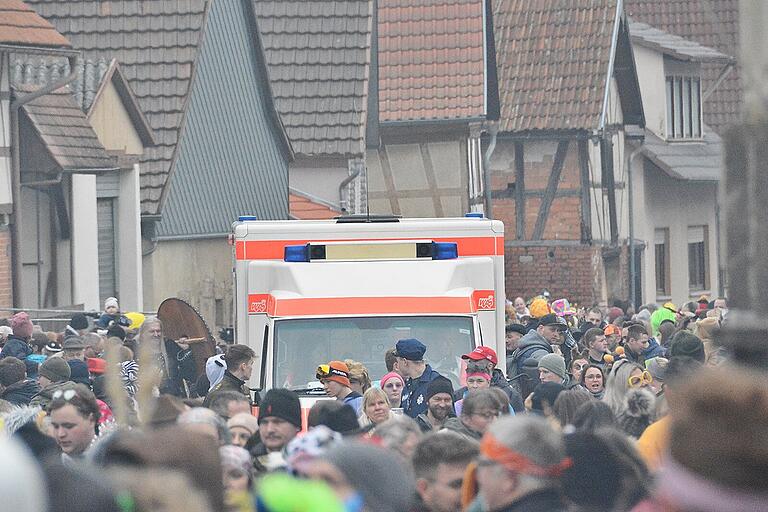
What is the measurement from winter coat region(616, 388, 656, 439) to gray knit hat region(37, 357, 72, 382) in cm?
472

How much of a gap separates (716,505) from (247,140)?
86.1 feet

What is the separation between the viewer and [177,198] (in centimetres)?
2623

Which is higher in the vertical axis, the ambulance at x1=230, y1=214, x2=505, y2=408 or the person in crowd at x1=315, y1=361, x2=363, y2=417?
the ambulance at x1=230, y1=214, x2=505, y2=408

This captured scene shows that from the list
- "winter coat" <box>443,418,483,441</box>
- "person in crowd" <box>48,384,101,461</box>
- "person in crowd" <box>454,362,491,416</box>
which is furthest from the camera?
"person in crowd" <box>454,362,491,416</box>

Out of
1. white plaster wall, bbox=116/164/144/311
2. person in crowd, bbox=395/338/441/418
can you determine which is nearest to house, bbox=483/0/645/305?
white plaster wall, bbox=116/164/144/311

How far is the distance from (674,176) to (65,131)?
18283 millimetres

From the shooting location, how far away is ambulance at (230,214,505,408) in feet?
42.3

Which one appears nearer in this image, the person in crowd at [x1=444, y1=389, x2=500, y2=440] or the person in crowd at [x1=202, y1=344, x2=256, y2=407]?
the person in crowd at [x1=444, y1=389, x2=500, y2=440]

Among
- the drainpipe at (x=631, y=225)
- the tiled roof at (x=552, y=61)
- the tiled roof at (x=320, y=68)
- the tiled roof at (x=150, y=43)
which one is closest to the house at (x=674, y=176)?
the drainpipe at (x=631, y=225)

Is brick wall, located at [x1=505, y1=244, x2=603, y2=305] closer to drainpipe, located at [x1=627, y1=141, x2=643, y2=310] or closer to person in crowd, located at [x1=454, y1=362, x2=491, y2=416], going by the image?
drainpipe, located at [x1=627, y1=141, x2=643, y2=310]

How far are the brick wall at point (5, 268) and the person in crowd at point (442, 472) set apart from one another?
15582mm

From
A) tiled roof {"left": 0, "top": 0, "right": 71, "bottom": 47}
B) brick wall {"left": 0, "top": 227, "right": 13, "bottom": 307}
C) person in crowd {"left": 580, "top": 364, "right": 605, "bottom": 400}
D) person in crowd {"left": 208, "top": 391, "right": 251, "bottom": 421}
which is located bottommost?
person in crowd {"left": 580, "top": 364, "right": 605, "bottom": 400}

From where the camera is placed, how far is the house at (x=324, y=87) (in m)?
30.7

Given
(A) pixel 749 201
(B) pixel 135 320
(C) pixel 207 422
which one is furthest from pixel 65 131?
(A) pixel 749 201
